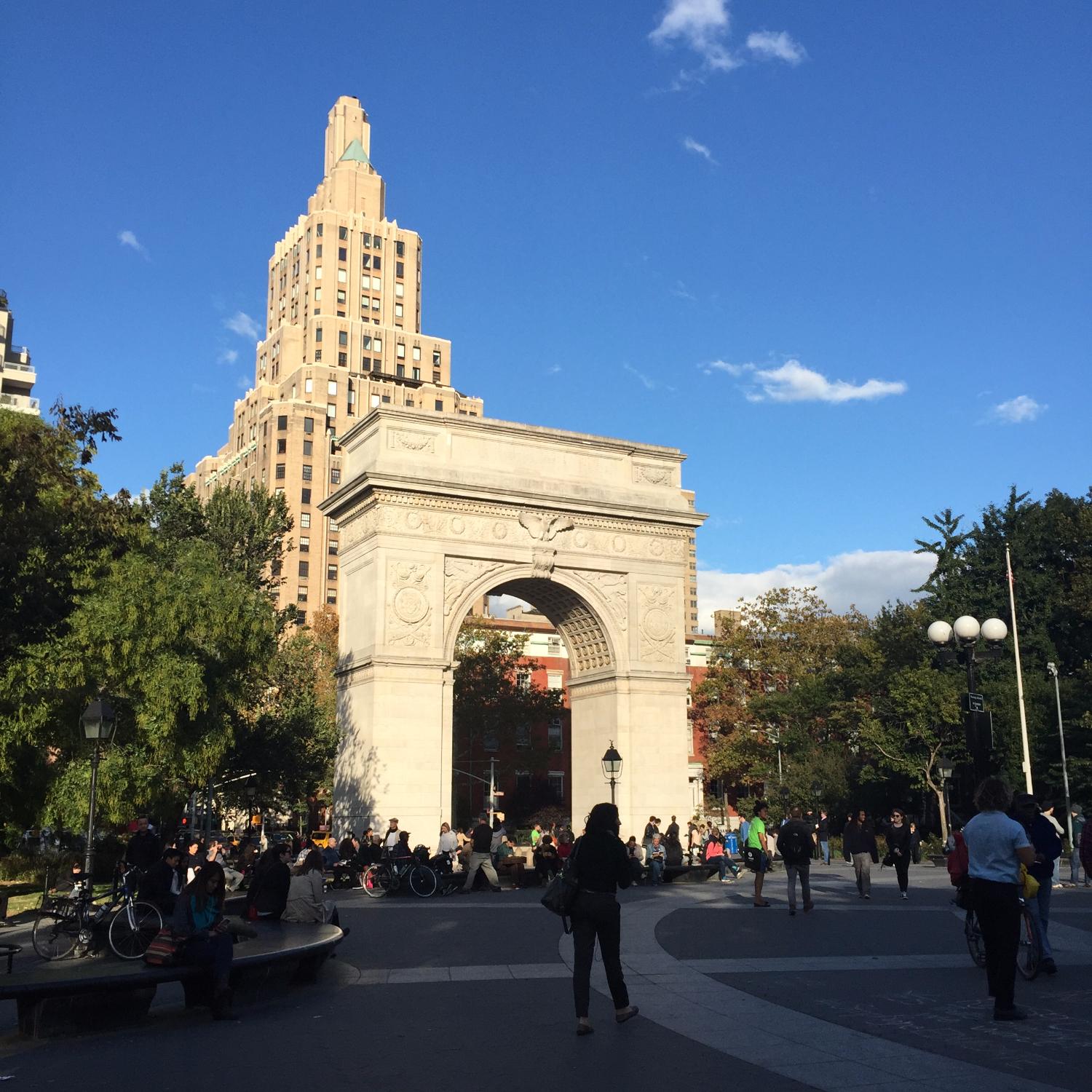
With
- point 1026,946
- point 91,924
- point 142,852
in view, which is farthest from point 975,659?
point 142,852

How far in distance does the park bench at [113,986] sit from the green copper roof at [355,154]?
102707 mm

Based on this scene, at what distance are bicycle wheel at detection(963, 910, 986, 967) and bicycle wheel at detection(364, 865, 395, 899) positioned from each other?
1534 cm

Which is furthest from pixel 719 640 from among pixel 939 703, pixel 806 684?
pixel 939 703

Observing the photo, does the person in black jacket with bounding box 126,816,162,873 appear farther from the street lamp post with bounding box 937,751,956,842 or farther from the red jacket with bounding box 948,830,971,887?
the street lamp post with bounding box 937,751,956,842

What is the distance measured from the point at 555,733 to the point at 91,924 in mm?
52806

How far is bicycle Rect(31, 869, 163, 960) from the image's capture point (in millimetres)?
12820

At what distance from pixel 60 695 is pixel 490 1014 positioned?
17.8 m

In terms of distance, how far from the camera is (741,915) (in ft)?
60.3

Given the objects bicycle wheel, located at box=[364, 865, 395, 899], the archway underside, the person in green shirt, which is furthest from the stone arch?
the person in green shirt

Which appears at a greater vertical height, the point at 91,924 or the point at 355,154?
the point at 355,154

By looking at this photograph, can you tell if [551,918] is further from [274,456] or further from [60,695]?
[274,456]

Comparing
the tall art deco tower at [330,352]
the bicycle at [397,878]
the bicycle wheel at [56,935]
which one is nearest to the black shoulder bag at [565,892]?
the bicycle wheel at [56,935]

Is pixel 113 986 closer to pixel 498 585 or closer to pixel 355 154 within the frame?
pixel 498 585

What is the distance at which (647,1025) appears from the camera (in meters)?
9.17
